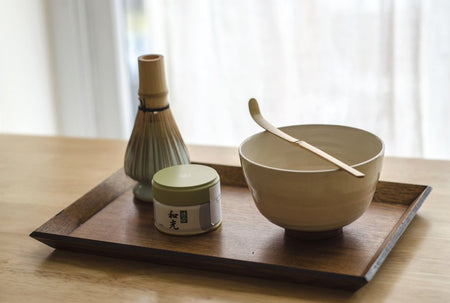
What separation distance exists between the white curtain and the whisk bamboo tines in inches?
40.6

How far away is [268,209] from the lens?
774 mm

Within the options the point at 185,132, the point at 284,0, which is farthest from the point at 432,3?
the point at 185,132

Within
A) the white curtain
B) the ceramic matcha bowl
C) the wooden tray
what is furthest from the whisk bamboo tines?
the white curtain

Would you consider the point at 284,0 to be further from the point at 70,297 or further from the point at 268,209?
the point at 70,297

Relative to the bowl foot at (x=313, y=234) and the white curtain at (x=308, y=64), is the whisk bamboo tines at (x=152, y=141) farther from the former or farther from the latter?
the white curtain at (x=308, y=64)

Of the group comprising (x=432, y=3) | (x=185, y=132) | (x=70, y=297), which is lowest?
(x=185, y=132)

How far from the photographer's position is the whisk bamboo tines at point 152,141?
3.10 ft

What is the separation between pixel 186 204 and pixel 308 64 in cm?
119

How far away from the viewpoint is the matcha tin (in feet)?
2.70

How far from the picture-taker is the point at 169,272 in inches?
30.6

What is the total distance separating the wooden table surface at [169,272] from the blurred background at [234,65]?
32.3 inches

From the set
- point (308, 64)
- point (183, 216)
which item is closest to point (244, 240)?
point (183, 216)

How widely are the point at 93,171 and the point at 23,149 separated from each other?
8.9 inches

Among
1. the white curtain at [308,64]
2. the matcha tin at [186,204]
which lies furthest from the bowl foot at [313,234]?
the white curtain at [308,64]
